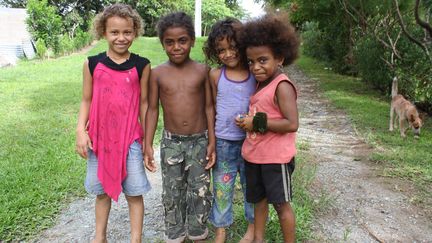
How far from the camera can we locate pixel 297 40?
7.55 ft

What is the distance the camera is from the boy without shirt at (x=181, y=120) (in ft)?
7.59

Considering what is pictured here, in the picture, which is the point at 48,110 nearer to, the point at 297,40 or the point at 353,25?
the point at 297,40

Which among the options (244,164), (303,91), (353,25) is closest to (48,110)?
(244,164)

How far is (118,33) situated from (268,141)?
1.08 m

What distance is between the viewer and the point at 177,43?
2.29m

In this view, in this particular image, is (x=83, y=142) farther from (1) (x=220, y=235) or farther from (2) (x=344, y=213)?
(2) (x=344, y=213)

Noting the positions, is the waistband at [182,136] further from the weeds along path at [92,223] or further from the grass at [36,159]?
the grass at [36,159]

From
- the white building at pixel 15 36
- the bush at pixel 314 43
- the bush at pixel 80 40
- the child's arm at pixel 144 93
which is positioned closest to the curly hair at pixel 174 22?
the child's arm at pixel 144 93

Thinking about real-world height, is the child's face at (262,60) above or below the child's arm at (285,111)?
above

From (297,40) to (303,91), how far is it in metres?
8.24

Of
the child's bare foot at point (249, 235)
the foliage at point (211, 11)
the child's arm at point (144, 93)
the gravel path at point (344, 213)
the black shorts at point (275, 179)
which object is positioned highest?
the foliage at point (211, 11)

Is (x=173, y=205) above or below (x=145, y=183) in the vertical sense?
below

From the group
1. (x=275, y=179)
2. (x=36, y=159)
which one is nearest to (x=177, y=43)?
(x=275, y=179)

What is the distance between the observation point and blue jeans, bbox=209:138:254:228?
7.93 ft
